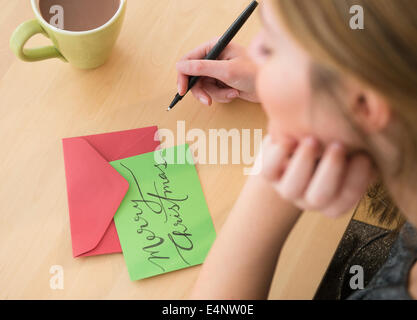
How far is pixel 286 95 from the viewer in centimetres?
43

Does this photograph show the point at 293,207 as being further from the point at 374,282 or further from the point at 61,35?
the point at 61,35

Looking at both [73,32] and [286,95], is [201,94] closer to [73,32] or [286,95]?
→ [73,32]

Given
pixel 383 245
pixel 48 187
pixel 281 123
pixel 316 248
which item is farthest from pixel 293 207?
pixel 383 245

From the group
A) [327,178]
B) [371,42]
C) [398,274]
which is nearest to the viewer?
[371,42]

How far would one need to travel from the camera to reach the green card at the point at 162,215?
2.27ft

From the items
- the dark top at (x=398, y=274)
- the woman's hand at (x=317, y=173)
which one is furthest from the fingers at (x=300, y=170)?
the dark top at (x=398, y=274)

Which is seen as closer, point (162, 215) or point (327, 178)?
point (327, 178)

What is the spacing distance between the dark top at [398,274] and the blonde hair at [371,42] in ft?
1.10

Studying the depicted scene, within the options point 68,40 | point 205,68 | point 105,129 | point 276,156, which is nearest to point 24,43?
point 68,40

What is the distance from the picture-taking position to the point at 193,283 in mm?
693

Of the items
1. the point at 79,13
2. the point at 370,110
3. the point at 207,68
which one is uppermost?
the point at 79,13

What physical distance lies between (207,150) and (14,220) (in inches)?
12.4

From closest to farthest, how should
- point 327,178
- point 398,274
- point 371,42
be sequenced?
point 371,42, point 327,178, point 398,274

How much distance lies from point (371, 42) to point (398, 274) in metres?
0.41
